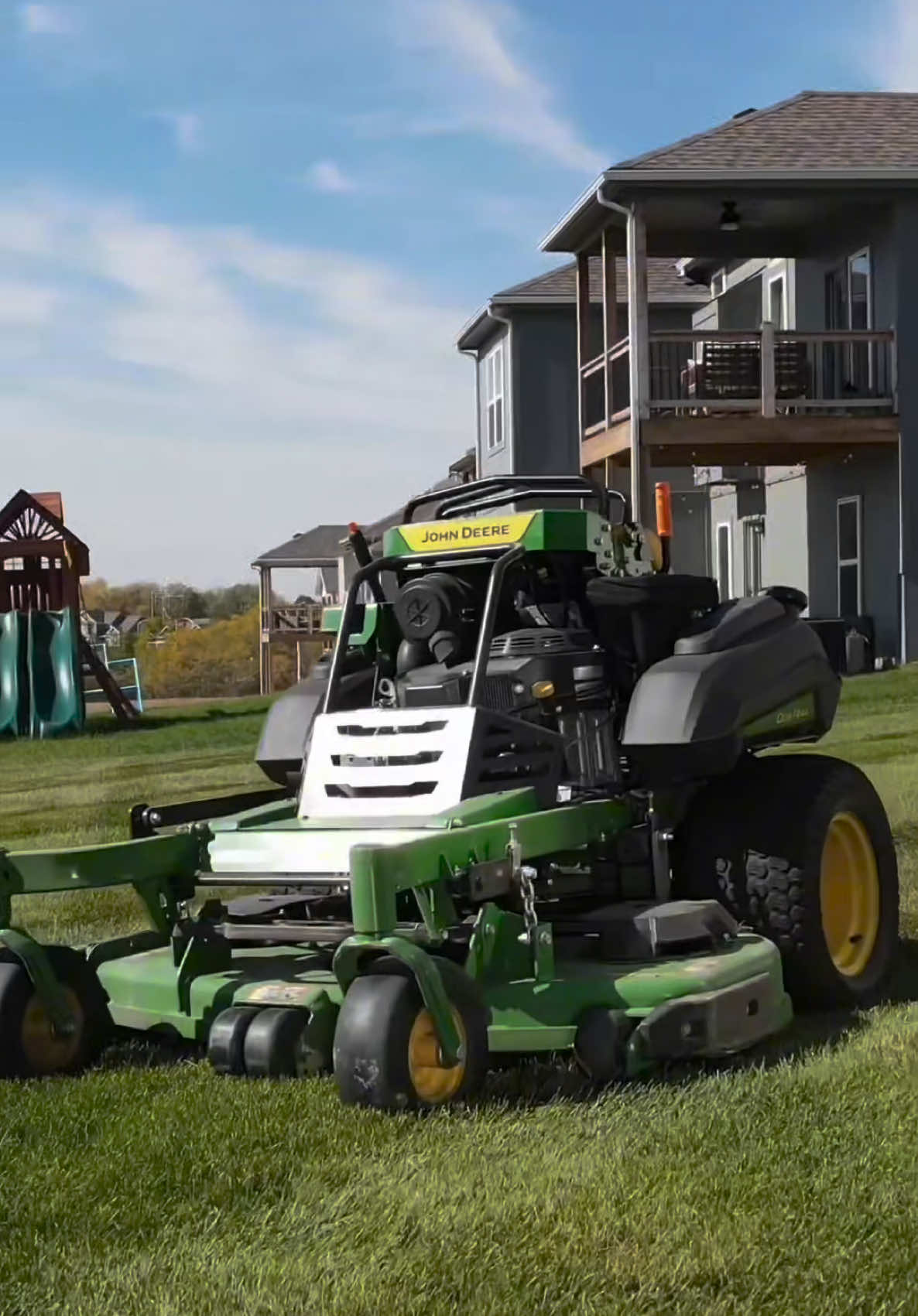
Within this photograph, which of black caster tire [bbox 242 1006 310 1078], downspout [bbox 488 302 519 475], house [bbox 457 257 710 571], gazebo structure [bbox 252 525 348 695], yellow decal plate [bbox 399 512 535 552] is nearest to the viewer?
black caster tire [bbox 242 1006 310 1078]

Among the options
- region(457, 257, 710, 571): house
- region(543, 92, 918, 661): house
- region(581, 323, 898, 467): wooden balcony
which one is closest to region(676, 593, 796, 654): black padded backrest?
region(543, 92, 918, 661): house

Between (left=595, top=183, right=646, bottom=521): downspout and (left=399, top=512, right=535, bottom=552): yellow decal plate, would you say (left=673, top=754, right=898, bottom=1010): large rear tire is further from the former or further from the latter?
(left=595, top=183, right=646, bottom=521): downspout

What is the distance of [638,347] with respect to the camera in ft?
69.4

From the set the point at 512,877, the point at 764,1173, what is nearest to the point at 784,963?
the point at 512,877

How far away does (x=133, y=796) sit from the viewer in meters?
14.6

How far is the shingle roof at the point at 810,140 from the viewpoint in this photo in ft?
69.7

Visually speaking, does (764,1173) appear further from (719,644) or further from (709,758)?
(719,644)

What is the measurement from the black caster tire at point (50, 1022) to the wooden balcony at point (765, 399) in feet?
52.1

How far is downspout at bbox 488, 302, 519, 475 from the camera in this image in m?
31.7

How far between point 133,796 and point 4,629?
39.2 ft

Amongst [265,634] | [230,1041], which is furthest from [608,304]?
[265,634]

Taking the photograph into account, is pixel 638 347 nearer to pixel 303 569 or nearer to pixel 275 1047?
pixel 275 1047

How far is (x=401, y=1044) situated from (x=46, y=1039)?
146 cm

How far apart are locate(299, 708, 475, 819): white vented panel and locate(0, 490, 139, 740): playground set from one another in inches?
712
